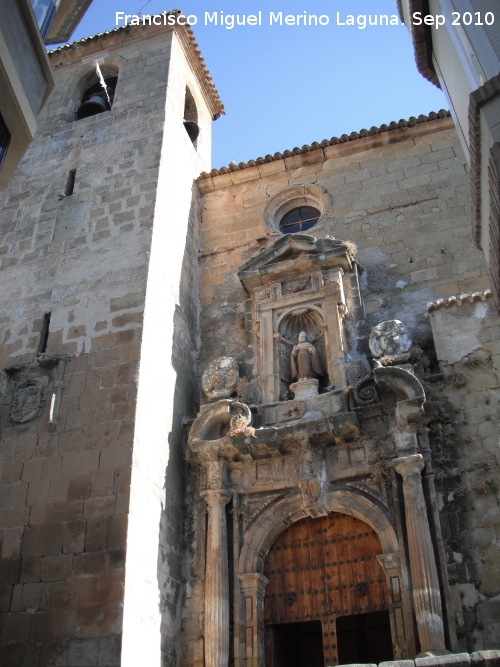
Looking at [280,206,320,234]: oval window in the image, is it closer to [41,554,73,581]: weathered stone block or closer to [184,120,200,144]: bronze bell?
[184,120,200,144]: bronze bell

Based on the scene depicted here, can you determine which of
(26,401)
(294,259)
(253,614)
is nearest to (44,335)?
(26,401)

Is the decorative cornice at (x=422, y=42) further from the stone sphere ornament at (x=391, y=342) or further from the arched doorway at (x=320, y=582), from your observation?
the arched doorway at (x=320, y=582)

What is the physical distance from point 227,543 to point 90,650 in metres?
2.01

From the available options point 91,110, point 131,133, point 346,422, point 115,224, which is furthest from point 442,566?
point 91,110

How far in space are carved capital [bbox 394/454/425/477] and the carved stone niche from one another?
1.52 meters

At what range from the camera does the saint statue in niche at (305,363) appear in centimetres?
851

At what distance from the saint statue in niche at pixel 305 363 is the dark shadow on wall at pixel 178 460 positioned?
1.41m

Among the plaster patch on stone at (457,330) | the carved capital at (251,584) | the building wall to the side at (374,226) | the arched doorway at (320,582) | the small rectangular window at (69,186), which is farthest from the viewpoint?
the small rectangular window at (69,186)

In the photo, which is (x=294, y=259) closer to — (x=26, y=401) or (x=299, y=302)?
(x=299, y=302)

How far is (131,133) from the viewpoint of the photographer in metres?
10.5

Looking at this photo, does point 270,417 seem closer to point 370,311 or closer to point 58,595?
point 370,311

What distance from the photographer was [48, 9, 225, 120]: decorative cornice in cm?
1219

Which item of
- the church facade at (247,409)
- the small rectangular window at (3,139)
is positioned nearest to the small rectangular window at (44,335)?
the church facade at (247,409)

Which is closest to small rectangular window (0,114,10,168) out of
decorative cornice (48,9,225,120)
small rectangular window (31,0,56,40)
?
small rectangular window (31,0,56,40)
